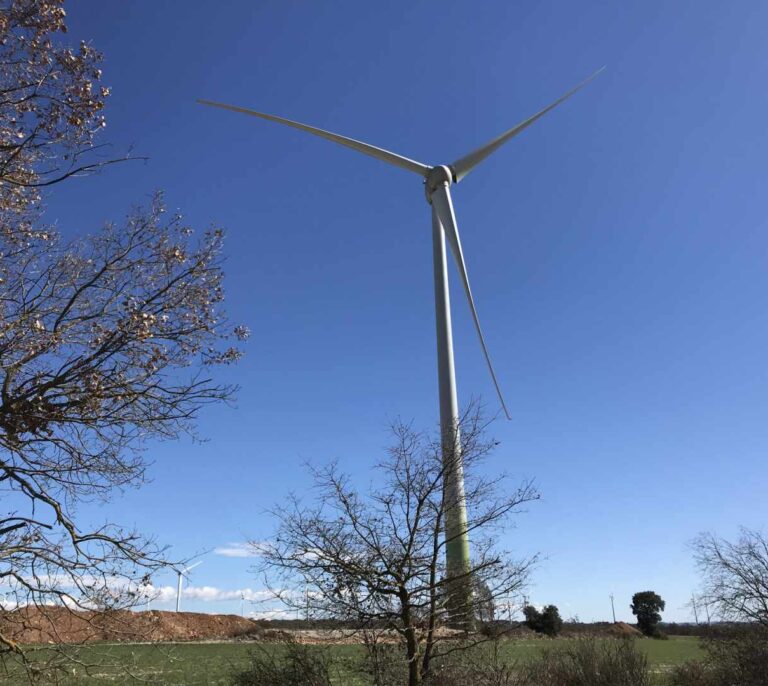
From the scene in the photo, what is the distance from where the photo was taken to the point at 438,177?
127 feet

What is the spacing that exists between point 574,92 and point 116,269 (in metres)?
35.5

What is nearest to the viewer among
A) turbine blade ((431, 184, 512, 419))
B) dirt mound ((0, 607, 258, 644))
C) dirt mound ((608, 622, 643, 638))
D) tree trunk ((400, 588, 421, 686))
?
dirt mound ((0, 607, 258, 644))

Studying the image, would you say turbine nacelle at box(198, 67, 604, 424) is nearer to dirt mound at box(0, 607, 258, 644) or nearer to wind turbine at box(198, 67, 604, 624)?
wind turbine at box(198, 67, 604, 624)

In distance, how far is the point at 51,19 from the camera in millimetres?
6820

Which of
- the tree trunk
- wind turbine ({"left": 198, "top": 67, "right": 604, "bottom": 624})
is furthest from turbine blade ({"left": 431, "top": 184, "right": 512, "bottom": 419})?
the tree trunk

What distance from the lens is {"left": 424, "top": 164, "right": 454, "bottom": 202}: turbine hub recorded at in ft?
127

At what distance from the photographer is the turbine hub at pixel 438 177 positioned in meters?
38.7

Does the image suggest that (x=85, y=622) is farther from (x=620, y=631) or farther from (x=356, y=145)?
(x=620, y=631)

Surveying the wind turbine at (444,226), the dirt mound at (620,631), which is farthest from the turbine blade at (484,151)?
the dirt mound at (620,631)

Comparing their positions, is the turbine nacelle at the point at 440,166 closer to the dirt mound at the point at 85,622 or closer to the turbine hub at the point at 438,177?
the turbine hub at the point at 438,177

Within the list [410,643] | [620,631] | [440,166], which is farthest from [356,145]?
[620,631]

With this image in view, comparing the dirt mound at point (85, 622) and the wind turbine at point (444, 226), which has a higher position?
the wind turbine at point (444, 226)

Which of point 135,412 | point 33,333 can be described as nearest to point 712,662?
point 135,412

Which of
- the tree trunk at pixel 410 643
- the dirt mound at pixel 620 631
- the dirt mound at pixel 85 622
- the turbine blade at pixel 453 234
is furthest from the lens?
the dirt mound at pixel 620 631
